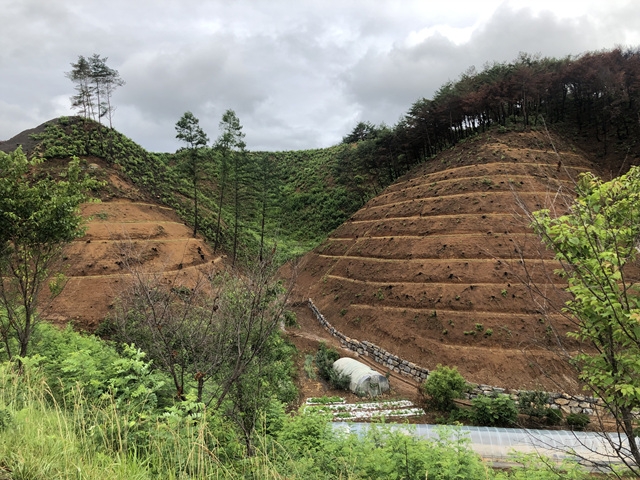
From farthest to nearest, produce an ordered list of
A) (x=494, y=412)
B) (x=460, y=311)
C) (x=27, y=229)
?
(x=460, y=311) → (x=494, y=412) → (x=27, y=229)

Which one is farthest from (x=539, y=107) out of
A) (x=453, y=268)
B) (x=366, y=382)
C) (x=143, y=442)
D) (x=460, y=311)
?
(x=143, y=442)

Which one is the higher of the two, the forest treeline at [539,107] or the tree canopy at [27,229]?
the forest treeline at [539,107]

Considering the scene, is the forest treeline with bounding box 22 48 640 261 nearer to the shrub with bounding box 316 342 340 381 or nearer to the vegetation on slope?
the shrub with bounding box 316 342 340 381

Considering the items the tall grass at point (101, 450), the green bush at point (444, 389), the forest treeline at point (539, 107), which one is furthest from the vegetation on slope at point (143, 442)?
the forest treeline at point (539, 107)

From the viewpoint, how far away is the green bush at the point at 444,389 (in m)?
16.8

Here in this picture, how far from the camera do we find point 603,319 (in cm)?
395

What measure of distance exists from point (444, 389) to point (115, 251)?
23.0 meters

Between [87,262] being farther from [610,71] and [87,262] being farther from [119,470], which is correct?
[610,71]

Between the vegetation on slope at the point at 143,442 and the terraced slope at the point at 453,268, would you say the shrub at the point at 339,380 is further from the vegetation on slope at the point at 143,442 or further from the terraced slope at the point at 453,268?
the vegetation on slope at the point at 143,442

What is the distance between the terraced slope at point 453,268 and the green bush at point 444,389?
2.66m

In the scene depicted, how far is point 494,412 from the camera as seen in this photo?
15172mm

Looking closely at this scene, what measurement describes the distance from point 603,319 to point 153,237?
29643 mm

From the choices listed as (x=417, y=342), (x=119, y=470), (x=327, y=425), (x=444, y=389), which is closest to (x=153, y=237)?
(x=417, y=342)

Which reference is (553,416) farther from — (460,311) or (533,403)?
(460,311)
